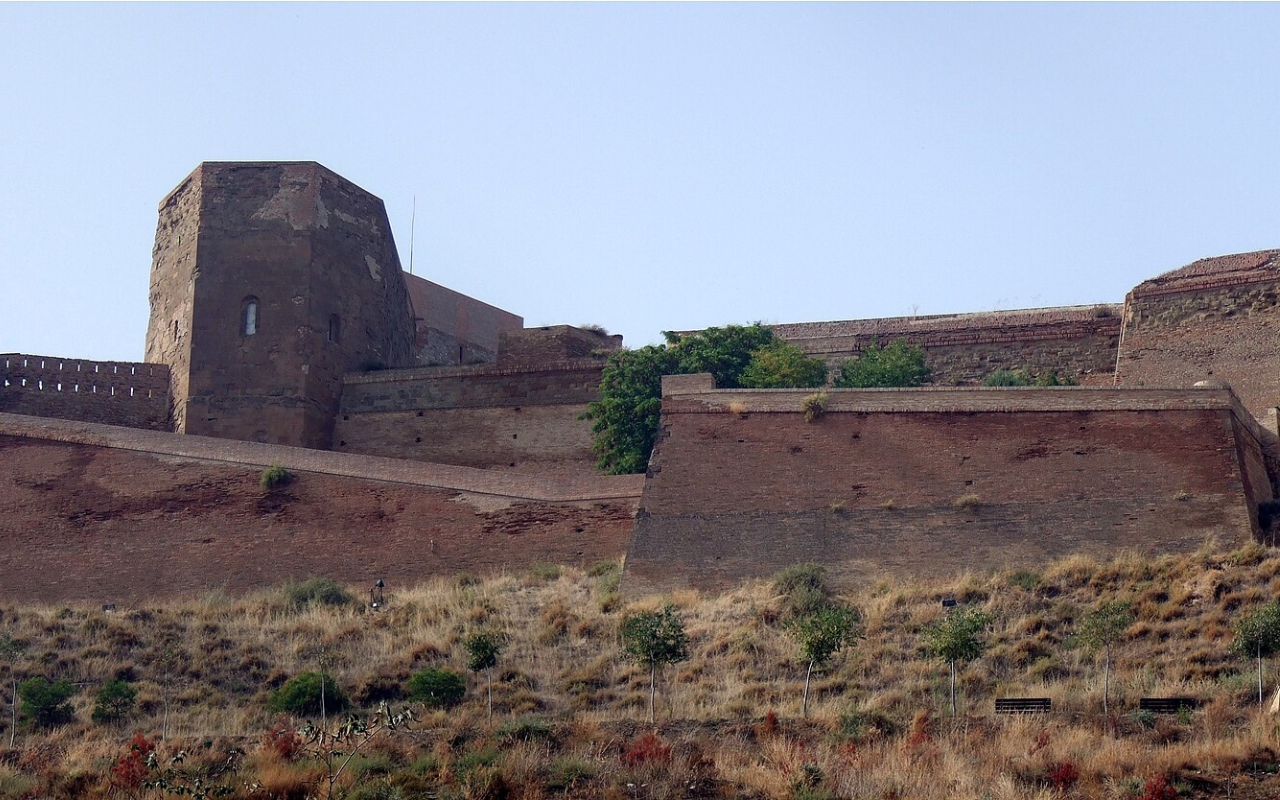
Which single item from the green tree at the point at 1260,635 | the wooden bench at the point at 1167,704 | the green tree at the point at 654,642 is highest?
the green tree at the point at 1260,635

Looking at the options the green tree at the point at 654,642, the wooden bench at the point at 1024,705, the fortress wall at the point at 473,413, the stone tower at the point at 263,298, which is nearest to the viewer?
the wooden bench at the point at 1024,705

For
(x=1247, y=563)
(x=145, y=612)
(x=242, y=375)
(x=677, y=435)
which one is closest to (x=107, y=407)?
(x=242, y=375)

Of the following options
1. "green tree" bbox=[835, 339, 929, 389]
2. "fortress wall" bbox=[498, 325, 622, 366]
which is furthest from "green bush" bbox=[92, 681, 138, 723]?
"fortress wall" bbox=[498, 325, 622, 366]

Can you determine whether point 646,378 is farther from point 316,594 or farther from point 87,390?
point 87,390

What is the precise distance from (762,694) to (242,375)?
1506cm

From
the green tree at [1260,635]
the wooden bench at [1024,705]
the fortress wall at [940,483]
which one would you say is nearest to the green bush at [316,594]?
the fortress wall at [940,483]

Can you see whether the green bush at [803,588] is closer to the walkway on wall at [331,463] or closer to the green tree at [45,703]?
the walkway on wall at [331,463]

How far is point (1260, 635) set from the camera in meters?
21.7

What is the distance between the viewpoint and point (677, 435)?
28.9 meters

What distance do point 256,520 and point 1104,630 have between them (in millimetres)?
13066

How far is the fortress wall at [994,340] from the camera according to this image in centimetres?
3503

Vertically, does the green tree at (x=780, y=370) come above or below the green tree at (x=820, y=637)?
above

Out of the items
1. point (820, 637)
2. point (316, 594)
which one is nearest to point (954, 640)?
point (820, 637)

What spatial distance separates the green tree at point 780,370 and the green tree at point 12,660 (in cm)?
1137
